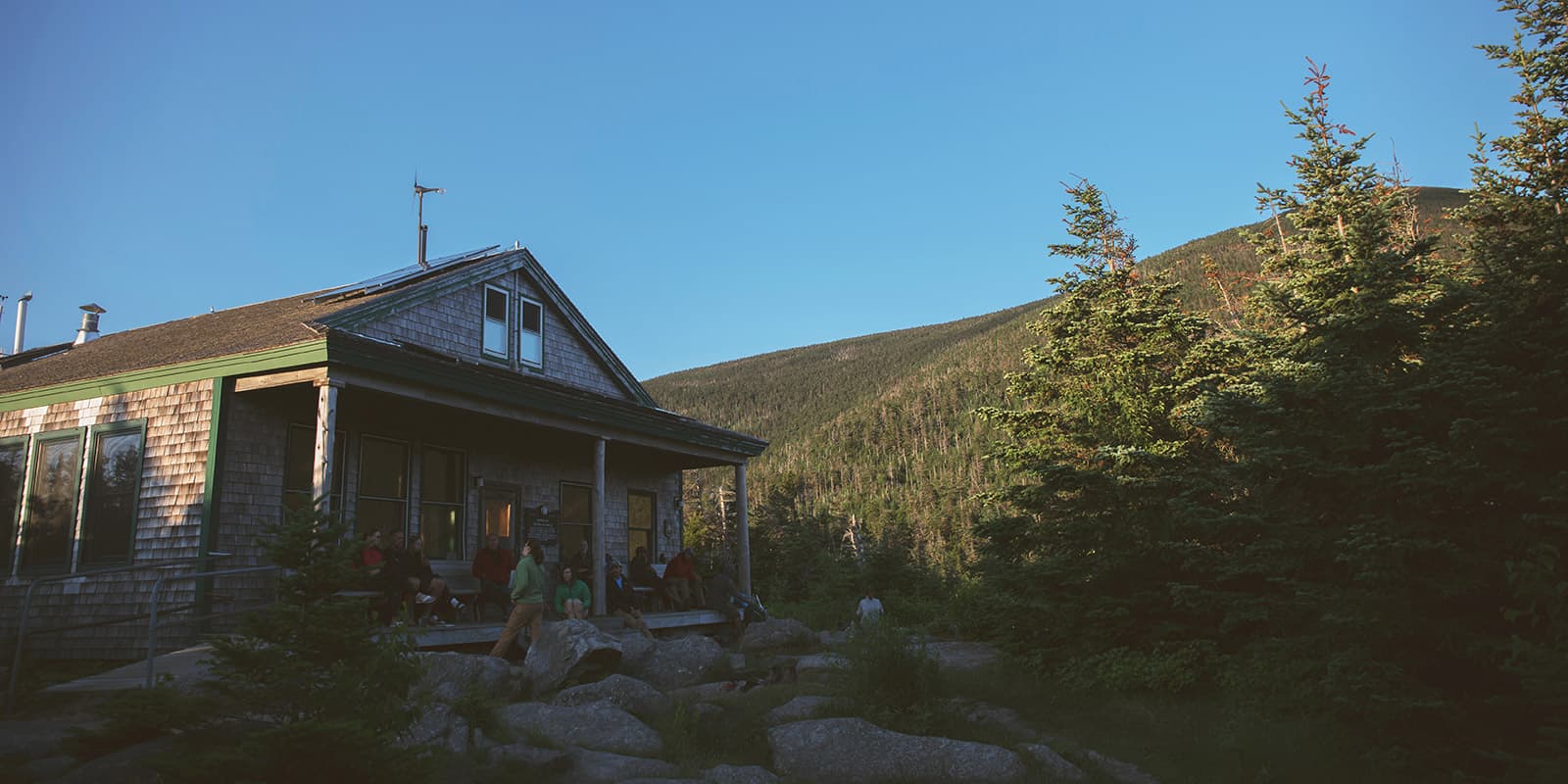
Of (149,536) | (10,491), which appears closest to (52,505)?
(10,491)

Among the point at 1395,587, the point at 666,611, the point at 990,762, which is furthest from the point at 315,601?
the point at 666,611

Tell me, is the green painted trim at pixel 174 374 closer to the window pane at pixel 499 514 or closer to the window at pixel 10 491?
the window at pixel 10 491

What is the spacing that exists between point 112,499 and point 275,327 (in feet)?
9.59

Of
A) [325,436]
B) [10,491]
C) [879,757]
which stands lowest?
[879,757]

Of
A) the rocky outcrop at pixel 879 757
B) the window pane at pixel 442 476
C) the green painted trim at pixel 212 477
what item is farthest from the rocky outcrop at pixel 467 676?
the window pane at pixel 442 476

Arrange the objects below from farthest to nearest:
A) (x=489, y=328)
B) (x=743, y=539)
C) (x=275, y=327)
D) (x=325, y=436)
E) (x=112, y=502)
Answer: (x=743, y=539), (x=489, y=328), (x=275, y=327), (x=112, y=502), (x=325, y=436)

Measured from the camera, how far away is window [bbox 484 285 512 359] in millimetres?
16688

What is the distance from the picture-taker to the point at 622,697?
960 centimetres

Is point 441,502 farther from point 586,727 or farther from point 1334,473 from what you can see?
point 1334,473

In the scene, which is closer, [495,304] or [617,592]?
[617,592]

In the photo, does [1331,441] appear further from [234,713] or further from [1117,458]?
[234,713]

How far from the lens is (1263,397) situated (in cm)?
997

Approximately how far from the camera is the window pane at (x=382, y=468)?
13805 millimetres

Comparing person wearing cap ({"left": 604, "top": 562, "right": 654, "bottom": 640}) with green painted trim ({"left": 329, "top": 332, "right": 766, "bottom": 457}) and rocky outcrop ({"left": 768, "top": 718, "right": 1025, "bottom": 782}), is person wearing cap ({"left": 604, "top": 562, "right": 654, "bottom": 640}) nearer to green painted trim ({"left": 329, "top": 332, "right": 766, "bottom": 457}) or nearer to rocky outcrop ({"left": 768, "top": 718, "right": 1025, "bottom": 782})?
green painted trim ({"left": 329, "top": 332, "right": 766, "bottom": 457})
